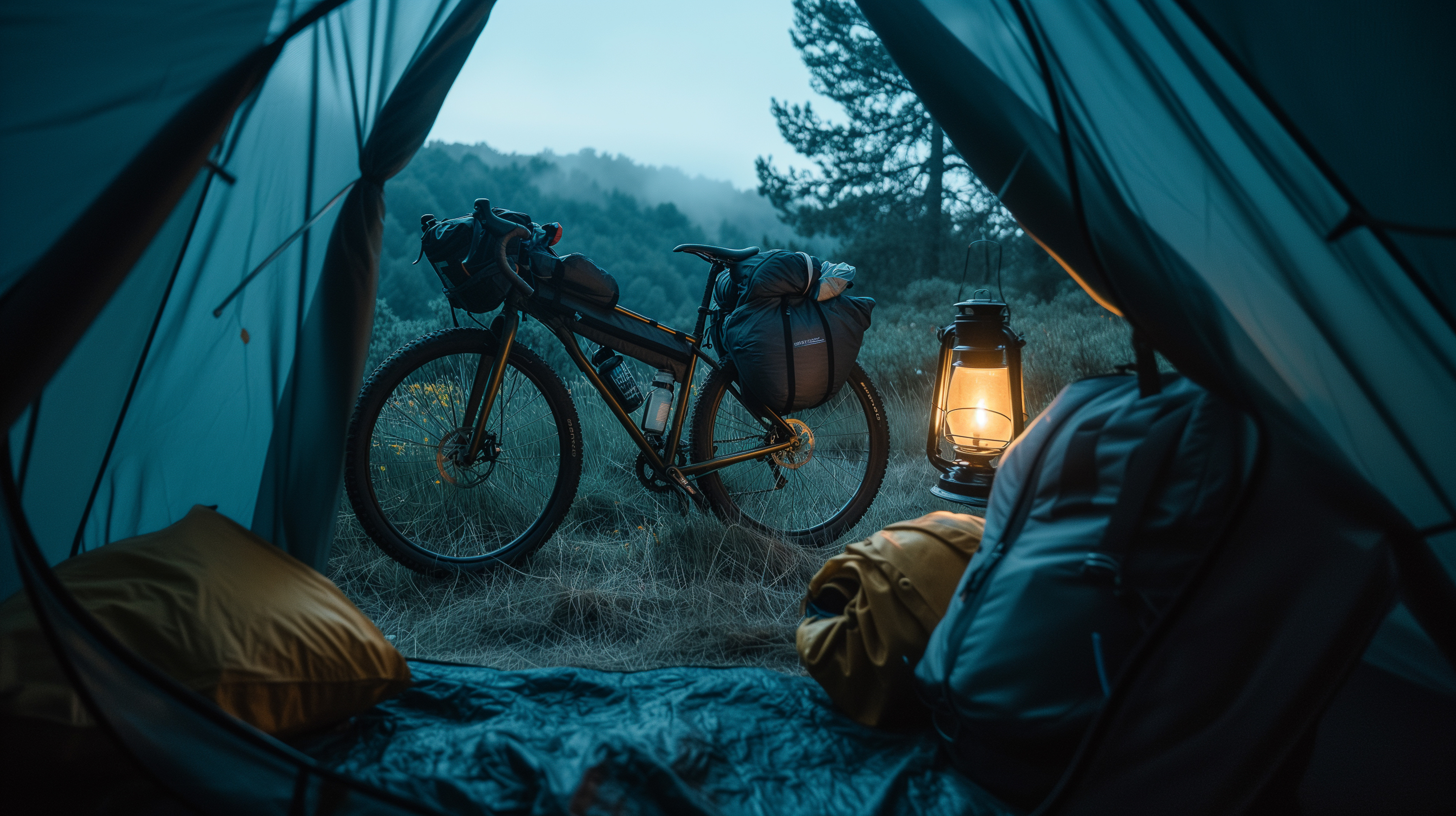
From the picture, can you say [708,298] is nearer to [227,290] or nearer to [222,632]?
[227,290]

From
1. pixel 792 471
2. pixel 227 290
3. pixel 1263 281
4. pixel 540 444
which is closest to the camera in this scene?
pixel 1263 281

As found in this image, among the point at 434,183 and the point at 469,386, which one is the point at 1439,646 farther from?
the point at 434,183

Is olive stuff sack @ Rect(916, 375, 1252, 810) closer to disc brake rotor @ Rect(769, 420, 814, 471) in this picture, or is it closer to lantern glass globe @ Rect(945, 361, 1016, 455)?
lantern glass globe @ Rect(945, 361, 1016, 455)

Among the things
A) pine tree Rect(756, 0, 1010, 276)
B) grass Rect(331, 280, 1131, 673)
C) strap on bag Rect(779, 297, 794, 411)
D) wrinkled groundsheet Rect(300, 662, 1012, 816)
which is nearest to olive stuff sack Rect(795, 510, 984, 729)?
wrinkled groundsheet Rect(300, 662, 1012, 816)

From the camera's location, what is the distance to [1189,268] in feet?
3.64

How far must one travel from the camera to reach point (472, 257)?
87.5 inches

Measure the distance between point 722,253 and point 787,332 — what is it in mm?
403

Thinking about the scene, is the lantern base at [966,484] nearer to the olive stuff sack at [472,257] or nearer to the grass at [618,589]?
the grass at [618,589]

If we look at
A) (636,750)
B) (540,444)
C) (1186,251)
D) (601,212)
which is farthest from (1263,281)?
(601,212)

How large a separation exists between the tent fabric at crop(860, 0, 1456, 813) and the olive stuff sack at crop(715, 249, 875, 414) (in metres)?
1.21

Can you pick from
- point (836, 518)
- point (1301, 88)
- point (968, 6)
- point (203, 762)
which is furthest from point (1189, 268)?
point (836, 518)

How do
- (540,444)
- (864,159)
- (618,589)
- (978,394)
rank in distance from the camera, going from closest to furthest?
(978,394) → (618,589) → (540,444) → (864,159)

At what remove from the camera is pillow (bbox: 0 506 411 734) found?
1.16 meters

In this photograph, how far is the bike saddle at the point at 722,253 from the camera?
98.7 inches
